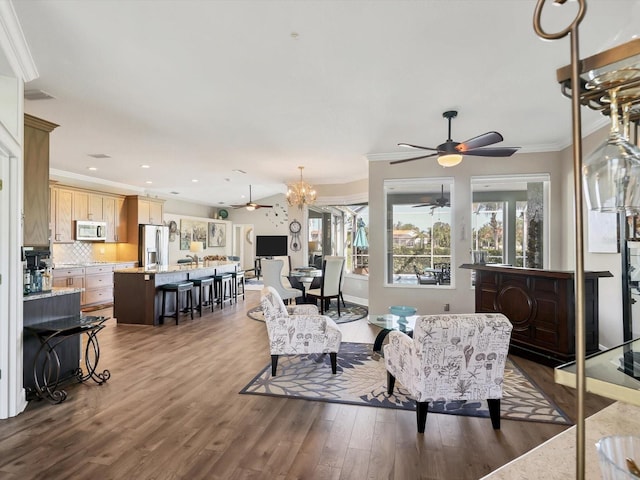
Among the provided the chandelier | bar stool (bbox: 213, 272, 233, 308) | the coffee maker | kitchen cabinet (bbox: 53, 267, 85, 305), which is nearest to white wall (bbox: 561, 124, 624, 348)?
the chandelier

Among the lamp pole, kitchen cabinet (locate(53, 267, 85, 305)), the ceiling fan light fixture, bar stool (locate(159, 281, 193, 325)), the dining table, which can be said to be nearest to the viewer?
the lamp pole

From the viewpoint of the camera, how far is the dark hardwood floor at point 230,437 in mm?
2098

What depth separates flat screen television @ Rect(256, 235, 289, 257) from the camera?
38.2ft

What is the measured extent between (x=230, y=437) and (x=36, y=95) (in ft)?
12.3

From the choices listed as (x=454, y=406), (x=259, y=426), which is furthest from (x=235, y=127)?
(x=454, y=406)

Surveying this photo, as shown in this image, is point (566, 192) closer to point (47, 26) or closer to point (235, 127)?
point (235, 127)

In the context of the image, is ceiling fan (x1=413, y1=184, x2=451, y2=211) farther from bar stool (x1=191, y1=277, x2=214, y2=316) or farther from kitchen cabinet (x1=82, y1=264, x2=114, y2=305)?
kitchen cabinet (x1=82, y1=264, x2=114, y2=305)

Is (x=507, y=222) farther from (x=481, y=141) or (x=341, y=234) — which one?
(x=481, y=141)

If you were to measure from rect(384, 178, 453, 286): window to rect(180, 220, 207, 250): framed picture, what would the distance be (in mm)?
7302

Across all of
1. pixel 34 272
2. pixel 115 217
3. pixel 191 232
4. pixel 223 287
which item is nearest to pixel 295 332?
pixel 34 272

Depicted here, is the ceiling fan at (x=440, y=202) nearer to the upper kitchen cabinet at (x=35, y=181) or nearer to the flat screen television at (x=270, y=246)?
the upper kitchen cabinet at (x=35, y=181)

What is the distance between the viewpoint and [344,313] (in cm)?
669

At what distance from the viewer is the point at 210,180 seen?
8.45 metres

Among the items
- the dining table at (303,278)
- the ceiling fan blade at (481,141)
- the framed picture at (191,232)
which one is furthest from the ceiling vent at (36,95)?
the framed picture at (191,232)
